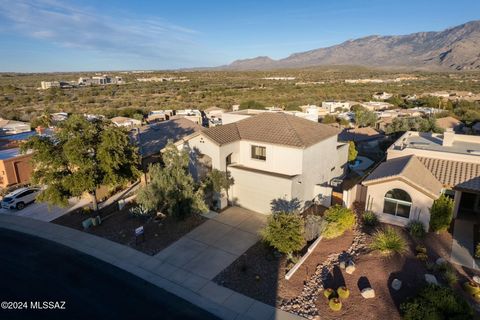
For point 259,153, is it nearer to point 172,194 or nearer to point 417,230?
point 172,194

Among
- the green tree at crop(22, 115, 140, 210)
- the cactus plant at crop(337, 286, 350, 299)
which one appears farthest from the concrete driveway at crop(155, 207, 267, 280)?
the green tree at crop(22, 115, 140, 210)

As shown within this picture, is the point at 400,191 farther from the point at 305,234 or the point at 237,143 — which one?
the point at 237,143

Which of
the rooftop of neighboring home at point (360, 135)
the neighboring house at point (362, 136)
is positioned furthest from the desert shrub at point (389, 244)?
the rooftop of neighboring home at point (360, 135)

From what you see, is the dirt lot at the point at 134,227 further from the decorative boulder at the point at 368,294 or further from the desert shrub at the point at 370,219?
the decorative boulder at the point at 368,294

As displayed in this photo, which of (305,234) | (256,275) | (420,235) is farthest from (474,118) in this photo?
(256,275)

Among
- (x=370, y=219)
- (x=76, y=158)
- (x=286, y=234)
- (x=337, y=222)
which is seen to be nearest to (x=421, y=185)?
(x=370, y=219)

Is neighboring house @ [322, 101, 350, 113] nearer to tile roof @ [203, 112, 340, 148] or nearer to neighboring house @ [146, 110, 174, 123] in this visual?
neighboring house @ [146, 110, 174, 123]
